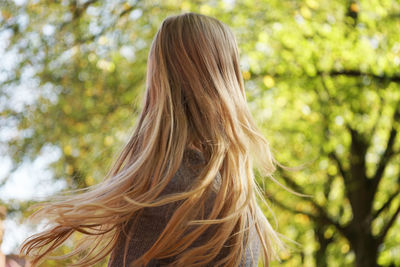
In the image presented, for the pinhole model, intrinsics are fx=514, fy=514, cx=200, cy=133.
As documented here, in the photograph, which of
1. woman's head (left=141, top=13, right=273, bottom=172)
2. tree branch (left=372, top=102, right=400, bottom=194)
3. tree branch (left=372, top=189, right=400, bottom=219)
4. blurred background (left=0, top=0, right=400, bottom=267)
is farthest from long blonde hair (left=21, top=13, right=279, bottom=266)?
tree branch (left=372, top=189, right=400, bottom=219)

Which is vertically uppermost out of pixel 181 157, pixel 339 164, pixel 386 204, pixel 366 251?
pixel 181 157

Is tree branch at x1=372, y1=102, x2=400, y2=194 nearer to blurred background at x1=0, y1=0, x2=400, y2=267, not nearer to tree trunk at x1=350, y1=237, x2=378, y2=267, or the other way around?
blurred background at x1=0, y1=0, x2=400, y2=267

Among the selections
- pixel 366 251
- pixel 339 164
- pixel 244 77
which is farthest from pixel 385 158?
pixel 244 77

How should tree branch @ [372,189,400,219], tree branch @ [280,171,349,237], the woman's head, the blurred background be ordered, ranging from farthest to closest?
tree branch @ [280,171,349,237]
tree branch @ [372,189,400,219]
the blurred background
the woman's head

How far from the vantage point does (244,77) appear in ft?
22.3

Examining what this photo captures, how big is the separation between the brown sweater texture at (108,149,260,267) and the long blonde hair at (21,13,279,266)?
0.03 meters

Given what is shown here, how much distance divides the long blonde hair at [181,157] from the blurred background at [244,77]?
363 cm

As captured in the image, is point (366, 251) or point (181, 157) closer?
point (181, 157)

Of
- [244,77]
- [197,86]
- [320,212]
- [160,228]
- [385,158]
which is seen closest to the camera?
[160,228]

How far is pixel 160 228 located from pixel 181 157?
253mm

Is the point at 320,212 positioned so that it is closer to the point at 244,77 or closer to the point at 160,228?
the point at 244,77

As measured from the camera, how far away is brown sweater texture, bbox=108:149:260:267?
5.67 feet

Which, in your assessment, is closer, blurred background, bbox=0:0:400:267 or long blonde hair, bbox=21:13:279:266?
long blonde hair, bbox=21:13:279:266

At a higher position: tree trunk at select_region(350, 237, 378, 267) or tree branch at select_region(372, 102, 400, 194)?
tree branch at select_region(372, 102, 400, 194)
